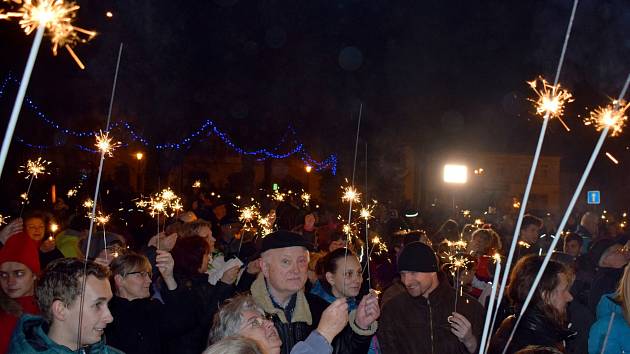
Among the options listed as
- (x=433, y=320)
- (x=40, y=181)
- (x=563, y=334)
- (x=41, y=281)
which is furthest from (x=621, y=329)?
(x=40, y=181)

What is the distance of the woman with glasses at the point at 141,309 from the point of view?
14.7 feet

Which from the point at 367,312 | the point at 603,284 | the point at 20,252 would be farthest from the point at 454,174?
the point at 367,312

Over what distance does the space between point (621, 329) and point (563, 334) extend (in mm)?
443

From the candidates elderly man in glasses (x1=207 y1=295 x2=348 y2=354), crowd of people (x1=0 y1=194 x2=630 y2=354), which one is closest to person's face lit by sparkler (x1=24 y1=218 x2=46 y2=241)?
crowd of people (x1=0 y1=194 x2=630 y2=354)

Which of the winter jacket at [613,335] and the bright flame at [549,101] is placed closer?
the bright flame at [549,101]

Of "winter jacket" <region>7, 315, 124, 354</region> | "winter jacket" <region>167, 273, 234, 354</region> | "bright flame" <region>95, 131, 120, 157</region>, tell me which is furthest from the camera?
"winter jacket" <region>167, 273, 234, 354</region>

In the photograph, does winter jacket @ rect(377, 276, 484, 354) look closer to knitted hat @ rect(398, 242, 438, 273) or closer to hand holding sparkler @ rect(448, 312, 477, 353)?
knitted hat @ rect(398, 242, 438, 273)

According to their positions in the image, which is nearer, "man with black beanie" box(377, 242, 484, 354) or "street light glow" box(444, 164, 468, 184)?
"man with black beanie" box(377, 242, 484, 354)

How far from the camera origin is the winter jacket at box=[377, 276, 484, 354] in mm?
4703

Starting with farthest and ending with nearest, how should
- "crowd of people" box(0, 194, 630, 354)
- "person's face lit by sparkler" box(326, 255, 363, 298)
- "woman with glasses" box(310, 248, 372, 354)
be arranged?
"person's face lit by sparkler" box(326, 255, 363, 298), "woman with glasses" box(310, 248, 372, 354), "crowd of people" box(0, 194, 630, 354)

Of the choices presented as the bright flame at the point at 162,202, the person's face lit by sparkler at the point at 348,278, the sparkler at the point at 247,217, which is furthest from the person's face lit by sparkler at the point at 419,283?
the sparkler at the point at 247,217

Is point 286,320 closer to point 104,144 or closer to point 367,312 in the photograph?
point 367,312

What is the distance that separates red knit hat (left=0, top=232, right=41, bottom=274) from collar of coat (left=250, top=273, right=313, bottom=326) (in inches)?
84.7

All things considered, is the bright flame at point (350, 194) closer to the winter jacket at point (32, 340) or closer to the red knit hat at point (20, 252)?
the winter jacket at point (32, 340)
